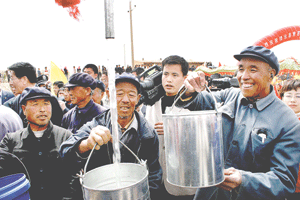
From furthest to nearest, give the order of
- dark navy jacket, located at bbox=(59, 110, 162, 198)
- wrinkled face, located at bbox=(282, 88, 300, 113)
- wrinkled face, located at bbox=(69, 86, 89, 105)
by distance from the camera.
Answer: wrinkled face, located at bbox=(69, 86, 89, 105) → wrinkled face, located at bbox=(282, 88, 300, 113) → dark navy jacket, located at bbox=(59, 110, 162, 198)

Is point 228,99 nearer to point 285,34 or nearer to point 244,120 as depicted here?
point 244,120

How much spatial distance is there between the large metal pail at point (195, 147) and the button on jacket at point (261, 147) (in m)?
0.41

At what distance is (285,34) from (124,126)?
6753 mm

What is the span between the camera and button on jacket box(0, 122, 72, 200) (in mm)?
2076

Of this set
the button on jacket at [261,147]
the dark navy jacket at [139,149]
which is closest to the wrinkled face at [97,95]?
the dark navy jacket at [139,149]

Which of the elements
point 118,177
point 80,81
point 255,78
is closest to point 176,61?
point 255,78

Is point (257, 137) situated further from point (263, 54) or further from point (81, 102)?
point (81, 102)

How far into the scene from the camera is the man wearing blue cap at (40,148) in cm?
208

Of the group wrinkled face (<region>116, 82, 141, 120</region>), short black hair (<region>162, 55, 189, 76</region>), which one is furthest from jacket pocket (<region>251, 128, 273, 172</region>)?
short black hair (<region>162, 55, 189, 76</region>)

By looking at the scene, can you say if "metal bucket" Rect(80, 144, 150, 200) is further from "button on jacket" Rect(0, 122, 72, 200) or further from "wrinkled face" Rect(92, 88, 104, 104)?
"wrinkled face" Rect(92, 88, 104, 104)

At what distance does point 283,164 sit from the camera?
56.4 inches

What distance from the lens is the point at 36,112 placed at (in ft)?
7.50

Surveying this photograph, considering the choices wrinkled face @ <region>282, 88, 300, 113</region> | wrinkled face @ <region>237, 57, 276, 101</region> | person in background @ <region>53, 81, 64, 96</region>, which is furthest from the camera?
person in background @ <region>53, 81, 64, 96</region>

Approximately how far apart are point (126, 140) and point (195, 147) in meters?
0.83
